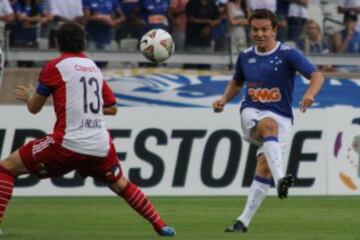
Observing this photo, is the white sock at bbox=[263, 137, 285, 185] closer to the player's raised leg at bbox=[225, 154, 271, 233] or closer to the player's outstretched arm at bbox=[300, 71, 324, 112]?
the player's raised leg at bbox=[225, 154, 271, 233]

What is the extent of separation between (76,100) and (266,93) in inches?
94.5

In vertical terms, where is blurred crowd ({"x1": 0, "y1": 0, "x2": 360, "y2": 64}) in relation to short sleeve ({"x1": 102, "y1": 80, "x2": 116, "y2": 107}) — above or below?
below

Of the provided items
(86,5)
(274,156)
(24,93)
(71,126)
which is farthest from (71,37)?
(86,5)

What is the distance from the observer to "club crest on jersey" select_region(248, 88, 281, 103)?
11.9 m

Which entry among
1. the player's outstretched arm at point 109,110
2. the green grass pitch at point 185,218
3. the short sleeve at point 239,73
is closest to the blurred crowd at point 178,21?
the green grass pitch at point 185,218

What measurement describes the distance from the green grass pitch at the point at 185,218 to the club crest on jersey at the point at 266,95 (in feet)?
4.30

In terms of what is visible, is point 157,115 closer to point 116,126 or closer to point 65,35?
point 116,126

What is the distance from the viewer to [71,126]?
10344mm

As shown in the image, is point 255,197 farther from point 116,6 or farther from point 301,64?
point 116,6

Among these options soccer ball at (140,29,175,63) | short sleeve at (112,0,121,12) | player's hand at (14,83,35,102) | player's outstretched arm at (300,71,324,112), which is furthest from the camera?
short sleeve at (112,0,121,12)

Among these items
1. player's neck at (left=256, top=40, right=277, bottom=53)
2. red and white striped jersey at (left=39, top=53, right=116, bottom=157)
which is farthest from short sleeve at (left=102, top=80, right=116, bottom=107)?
player's neck at (left=256, top=40, right=277, bottom=53)

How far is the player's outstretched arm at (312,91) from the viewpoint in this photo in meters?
11.4

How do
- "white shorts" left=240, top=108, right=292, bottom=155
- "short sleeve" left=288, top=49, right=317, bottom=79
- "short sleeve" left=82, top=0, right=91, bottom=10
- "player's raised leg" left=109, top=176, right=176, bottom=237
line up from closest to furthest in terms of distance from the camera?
"player's raised leg" left=109, top=176, right=176, bottom=237
"short sleeve" left=288, top=49, right=317, bottom=79
"white shorts" left=240, top=108, right=292, bottom=155
"short sleeve" left=82, top=0, right=91, bottom=10

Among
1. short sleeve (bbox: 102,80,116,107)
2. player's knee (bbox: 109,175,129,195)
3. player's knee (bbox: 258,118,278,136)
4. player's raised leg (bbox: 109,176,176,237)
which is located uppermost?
short sleeve (bbox: 102,80,116,107)
